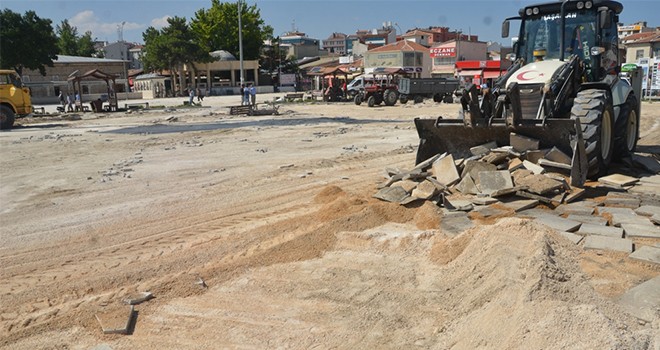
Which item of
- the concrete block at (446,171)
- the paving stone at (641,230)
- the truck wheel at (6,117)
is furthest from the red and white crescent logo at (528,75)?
the truck wheel at (6,117)

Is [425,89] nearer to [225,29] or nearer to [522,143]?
[522,143]

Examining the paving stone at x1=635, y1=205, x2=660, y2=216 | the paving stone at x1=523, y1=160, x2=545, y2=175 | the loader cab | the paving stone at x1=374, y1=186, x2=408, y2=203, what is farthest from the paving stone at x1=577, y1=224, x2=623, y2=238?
the loader cab

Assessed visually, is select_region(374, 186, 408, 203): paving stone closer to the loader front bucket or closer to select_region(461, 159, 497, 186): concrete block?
select_region(461, 159, 497, 186): concrete block

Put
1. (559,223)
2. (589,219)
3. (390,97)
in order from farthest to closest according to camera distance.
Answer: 1. (390,97)
2. (589,219)
3. (559,223)

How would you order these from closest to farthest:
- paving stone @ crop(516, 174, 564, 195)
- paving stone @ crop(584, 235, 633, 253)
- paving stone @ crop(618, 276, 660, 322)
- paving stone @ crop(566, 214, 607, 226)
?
paving stone @ crop(618, 276, 660, 322) < paving stone @ crop(584, 235, 633, 253) < paving stone @ crop(566, 214, 607, 226) < paving stone @ crop(516, 174, 564, 195)

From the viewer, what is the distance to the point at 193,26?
248 ft

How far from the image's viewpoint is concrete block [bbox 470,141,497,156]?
26.5ft

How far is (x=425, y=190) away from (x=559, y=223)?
184 cm

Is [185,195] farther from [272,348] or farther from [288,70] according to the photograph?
[288,70]

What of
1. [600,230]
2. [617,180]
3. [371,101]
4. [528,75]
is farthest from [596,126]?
[371,101]

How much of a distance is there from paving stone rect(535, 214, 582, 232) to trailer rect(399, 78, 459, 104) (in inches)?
1131

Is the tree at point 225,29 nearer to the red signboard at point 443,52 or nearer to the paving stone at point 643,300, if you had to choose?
the red signboard at point 443,52

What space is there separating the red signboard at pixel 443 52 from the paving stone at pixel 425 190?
58.2 metres

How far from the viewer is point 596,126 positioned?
7.55 meters
